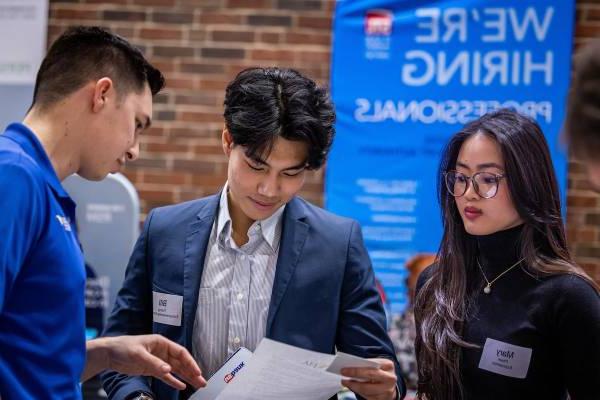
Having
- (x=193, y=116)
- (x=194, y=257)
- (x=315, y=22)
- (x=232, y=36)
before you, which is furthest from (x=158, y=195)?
(x=194, y=257)

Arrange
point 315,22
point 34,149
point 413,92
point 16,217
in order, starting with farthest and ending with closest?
point 315,22, point 413,92, point 34,149, point 16,217

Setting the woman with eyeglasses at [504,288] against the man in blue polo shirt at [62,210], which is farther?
the woman with eyeglasses at [504,288]

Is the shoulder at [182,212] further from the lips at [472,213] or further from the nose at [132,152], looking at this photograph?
the lips at [472,213]

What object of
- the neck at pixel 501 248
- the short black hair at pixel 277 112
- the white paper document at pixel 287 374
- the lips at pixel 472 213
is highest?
the short black hair at pixel 277 112

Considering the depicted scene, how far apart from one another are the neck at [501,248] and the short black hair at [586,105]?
861 millimetres

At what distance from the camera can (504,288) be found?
1.93 metres

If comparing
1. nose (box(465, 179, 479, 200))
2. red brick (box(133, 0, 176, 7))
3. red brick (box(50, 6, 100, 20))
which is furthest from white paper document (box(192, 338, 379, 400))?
red brick (box(50, 6, 100, 20))

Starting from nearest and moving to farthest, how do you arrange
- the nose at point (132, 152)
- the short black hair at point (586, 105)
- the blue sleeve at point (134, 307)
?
the short black hair at point (586, 105) → the nose at point (132, 152) → the blue sleeve at point (134, 307)

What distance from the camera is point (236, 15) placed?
4.21 m

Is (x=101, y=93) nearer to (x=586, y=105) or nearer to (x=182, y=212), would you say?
(x=182, y=212)

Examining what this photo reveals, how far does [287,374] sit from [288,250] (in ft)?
1.10

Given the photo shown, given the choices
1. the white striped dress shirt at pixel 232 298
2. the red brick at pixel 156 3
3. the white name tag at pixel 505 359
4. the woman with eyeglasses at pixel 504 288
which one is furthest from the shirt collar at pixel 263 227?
the red brick at pixel 156 3

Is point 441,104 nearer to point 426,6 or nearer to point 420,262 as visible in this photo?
point 426,6

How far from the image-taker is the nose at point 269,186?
1799 mm
